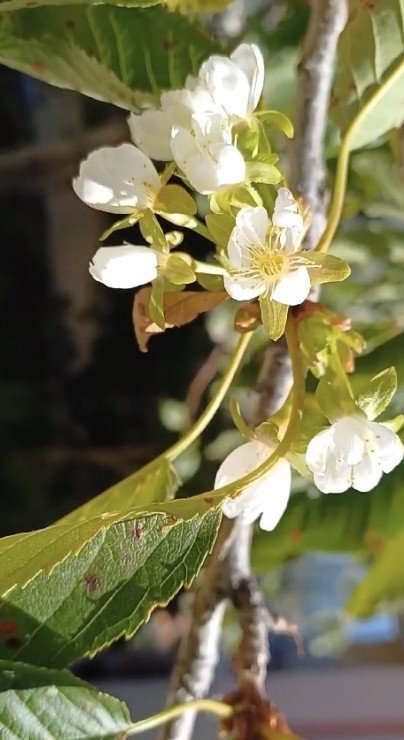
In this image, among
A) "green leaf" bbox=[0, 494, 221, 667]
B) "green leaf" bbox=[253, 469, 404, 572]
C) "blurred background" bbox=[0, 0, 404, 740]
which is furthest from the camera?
"blurred background" bbox=[0, 0, 404, 740]

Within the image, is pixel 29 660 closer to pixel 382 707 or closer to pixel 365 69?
pixel 365 69

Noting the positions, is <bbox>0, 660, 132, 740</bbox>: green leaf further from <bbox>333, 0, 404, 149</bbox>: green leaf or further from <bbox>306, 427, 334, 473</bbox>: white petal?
<bbox>333, 0, 404, 149</bbox>: green leaf

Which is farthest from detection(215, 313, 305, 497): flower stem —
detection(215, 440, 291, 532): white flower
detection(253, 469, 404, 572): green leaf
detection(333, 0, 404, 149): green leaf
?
detection(253, 469, 404, 572): green leaf

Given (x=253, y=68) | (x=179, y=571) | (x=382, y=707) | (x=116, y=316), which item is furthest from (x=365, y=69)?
(x=382, y=707)

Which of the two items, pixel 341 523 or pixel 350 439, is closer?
pixel 350 439

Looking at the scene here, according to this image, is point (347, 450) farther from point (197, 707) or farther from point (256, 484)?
point (197, 707)

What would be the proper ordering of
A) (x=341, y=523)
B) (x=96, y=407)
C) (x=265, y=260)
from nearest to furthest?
1. (x=265, y=260)
2. (x=341, y=523)
3. (x=96, y=407)

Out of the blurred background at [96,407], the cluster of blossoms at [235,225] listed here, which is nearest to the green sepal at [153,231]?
the cluster of blossoms at [235,225]

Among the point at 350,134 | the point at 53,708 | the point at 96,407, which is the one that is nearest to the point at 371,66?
the point at 350,134
